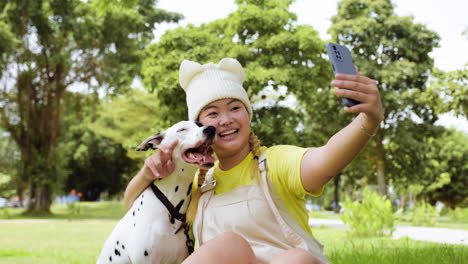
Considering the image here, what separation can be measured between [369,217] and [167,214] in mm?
8749

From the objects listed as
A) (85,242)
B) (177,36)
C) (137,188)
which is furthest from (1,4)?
(137,188)

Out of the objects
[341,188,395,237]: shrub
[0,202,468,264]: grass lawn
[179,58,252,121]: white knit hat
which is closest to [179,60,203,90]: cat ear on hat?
[179,58,252,121]: white knit hat

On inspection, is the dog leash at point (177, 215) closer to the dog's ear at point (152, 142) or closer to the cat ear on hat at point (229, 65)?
the dog's ear at point (152, 142)

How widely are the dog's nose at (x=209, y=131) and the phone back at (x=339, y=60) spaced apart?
0.89m

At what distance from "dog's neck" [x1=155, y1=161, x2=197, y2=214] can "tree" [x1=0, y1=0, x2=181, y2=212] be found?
2351 cm

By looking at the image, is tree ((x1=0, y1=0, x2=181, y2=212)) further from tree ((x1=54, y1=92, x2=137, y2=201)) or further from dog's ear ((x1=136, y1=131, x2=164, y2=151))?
dog's ear ((x1=136, y1=131, x2=164, y2=151))

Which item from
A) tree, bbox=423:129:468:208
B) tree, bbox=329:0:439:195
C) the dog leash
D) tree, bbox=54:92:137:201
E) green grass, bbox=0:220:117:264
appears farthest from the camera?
tree, bbox=54:92:137:201

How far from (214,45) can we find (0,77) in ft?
47.3

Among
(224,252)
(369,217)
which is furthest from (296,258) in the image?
(369,217)

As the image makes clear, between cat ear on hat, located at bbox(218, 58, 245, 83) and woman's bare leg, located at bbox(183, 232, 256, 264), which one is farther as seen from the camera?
cat ear on hat, located at bbox(218, 58, 245, 83)

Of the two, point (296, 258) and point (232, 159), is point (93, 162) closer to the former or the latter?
point (232, 159)

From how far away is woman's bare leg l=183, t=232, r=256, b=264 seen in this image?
2.13 metres

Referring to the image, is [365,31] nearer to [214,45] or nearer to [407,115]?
[407,115]

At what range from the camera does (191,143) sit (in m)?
2.69
